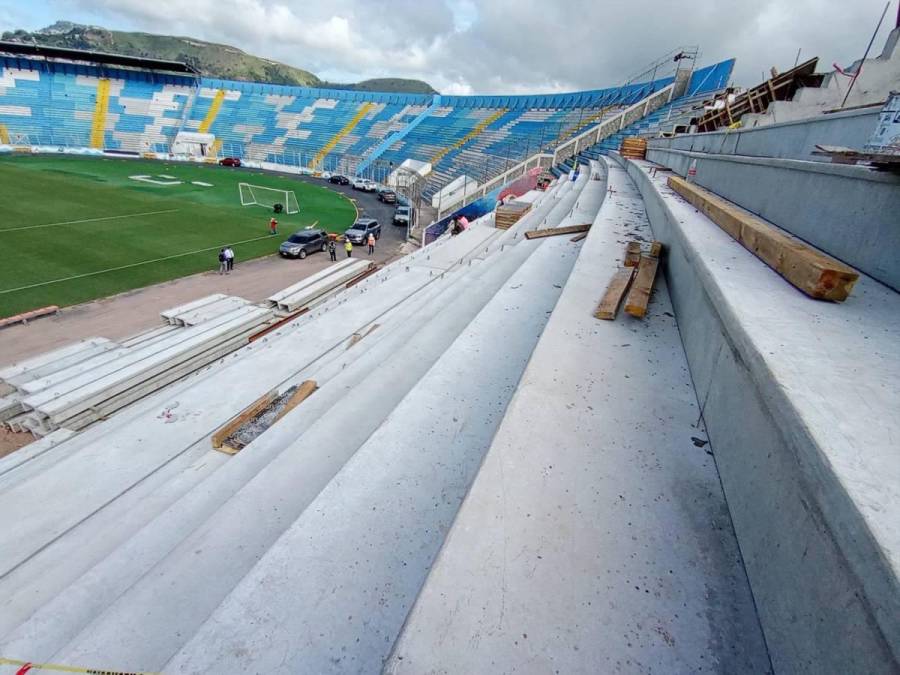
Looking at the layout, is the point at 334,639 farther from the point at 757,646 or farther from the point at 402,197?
the point at 402,197

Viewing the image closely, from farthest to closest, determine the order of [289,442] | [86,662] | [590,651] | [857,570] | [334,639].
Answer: [289,442], [86,662], [334,639], [590,651], [857,570]

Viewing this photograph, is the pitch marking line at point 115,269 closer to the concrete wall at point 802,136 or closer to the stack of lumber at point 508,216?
the stack of lumber at point 508,216

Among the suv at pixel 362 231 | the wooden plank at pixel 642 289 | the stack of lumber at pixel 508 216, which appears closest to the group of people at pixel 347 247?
the suv at pixel 362 231

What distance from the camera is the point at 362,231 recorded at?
66.8ft

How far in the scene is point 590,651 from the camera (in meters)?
1.52

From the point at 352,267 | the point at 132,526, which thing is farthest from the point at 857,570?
the point at 352,267

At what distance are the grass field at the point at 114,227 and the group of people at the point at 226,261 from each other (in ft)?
2.63

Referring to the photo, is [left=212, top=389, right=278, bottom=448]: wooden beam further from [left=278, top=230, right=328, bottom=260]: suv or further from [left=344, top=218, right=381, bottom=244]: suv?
[left=344, top=218, right=381, bottom=244]: suv

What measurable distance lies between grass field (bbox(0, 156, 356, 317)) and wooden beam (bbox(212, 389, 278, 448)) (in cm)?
1170

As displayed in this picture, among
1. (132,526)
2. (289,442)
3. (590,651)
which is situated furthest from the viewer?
(289,442)

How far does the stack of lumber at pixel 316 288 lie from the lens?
33.6 feet

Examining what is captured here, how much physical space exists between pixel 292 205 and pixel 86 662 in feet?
93.8

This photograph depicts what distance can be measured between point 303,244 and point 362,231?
11.2 ft

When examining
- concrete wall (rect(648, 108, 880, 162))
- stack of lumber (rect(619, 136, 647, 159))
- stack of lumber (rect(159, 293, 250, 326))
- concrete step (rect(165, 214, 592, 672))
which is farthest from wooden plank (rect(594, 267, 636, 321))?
stack of lumber (rect(619, 136, 647, 159))
